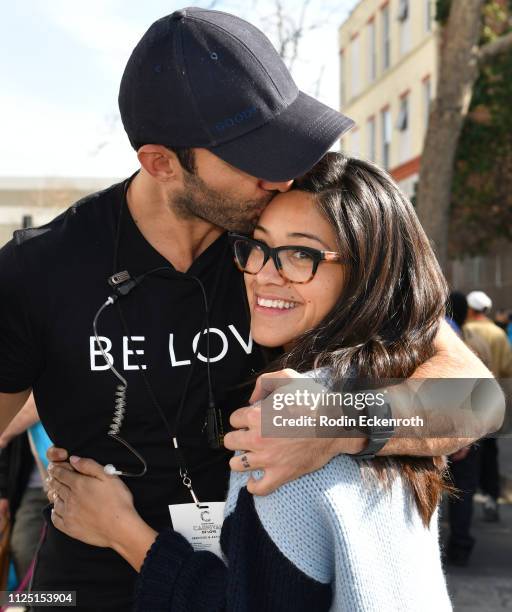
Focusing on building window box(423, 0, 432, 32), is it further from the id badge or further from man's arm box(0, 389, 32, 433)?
the id badge

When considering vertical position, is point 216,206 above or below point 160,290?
above

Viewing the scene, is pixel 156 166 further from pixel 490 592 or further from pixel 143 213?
pixel 490 592

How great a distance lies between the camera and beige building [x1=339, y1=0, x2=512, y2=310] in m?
27.5

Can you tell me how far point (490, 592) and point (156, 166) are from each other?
4752 mm

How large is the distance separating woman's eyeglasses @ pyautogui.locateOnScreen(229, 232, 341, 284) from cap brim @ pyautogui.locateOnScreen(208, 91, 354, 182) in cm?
17

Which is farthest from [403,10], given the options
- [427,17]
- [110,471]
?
[110,471]

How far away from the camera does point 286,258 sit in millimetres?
2314

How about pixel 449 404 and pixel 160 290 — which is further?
pixel 160 290

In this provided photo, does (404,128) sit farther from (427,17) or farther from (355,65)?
(355,65)

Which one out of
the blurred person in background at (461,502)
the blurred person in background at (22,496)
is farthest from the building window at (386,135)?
the blurred person in background at (22,496)

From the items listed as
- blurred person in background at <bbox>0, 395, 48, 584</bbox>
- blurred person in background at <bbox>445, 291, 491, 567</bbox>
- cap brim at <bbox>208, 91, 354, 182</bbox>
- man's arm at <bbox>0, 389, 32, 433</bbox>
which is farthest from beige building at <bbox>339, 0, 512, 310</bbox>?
man's arm at <bbox>0, 389, 32, 433</bbox>

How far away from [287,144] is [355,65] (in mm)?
32813

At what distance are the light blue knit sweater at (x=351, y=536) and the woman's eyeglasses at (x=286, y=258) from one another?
521 millimetres

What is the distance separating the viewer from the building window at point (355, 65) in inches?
1316
